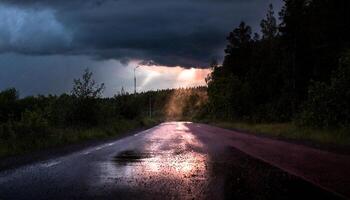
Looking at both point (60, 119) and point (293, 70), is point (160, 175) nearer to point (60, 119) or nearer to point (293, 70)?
point (60, 119)

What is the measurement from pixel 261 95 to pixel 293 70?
23.3 meters

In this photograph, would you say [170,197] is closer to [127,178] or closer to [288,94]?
[127,178]

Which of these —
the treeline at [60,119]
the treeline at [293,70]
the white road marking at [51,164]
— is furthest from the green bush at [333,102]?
the white road marking at [51,164]

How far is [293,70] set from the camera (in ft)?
222

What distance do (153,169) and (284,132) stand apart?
1126 inches

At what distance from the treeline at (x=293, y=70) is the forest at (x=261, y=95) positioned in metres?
0.07

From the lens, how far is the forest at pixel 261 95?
112 ft

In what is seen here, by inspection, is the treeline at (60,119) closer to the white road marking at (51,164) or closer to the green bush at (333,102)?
the white road marking at (51,164)

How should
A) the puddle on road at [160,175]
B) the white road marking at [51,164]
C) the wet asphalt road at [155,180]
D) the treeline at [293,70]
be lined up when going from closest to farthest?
1. the wet asphalt road at [155,180]
2. the puddle on road at [160,175]
3. the white road marking at [51,164]
4. the treeline at [293,70]

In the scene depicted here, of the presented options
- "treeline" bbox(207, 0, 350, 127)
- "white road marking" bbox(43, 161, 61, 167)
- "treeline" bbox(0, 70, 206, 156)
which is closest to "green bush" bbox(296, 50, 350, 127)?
"treeline" bbox(207, 0, 350, 127)

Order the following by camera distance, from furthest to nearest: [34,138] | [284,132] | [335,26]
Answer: [335,26], [284,132], [34,138]

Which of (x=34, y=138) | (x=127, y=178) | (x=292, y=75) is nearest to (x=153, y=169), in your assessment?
(x=127, y=178)

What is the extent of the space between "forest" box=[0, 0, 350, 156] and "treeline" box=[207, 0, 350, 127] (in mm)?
73

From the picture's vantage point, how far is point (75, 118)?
4491cm
